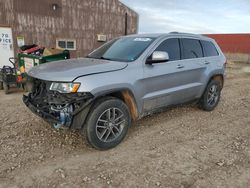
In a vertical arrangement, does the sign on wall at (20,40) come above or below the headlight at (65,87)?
above

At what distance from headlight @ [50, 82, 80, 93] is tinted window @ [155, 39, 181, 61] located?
1819mm

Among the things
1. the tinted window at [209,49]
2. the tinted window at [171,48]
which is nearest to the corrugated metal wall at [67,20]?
the tinted window at [209,49]

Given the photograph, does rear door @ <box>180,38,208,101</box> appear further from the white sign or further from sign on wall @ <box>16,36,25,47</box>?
sign on wall @ <box>16,36,25,47</box>

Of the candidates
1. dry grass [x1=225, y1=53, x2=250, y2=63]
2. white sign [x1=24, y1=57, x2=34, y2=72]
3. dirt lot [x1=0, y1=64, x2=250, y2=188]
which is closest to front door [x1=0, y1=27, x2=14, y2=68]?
white sign [x1=24, y1=57, x2=34, y2=72]

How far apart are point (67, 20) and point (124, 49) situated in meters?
9.48

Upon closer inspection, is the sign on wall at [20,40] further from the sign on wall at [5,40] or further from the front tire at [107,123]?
the front tire at [107,123]

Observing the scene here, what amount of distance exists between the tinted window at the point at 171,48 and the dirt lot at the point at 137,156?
1407 mm

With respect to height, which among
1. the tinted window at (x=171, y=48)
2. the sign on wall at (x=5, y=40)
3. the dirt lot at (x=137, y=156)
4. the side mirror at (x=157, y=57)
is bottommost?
the dirt lot at (x=137, y=156)

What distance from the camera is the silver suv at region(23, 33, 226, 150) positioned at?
126 inches

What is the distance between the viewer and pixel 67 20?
12562 millimetres

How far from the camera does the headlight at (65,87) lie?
10.2ft

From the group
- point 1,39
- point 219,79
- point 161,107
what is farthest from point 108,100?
point 1,39

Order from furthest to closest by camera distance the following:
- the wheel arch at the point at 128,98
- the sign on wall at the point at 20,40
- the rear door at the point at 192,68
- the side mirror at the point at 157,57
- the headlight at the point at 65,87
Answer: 1. the sign on wall at the point at 20,40
2. the rear door at the point at 192,68
3. the side mirror at the point at 157,57
4. the wheel arch at the point at 128,98
5. the headlight at the point at 65,87

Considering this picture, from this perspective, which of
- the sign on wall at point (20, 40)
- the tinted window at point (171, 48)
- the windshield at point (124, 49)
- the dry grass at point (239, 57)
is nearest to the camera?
the windshield at point (124, 49)
